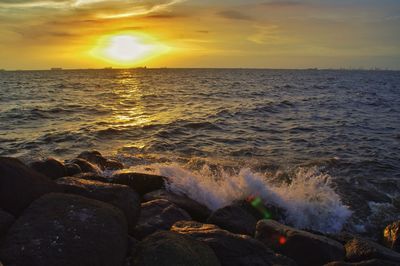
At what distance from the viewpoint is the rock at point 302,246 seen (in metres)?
5.91

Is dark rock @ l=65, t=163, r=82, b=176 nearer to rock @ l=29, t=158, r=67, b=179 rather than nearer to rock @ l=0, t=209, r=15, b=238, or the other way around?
rock @ l=29, t=158, r=67, b=179

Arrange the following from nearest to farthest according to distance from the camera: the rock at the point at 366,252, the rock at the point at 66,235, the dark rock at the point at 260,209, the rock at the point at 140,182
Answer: the rock at the point at 66,235 < the rock at the point at 366,252 < the dark rock at the point at 260,209 < the rock at the point at 140,182

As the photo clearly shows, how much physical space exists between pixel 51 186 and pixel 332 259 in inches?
175

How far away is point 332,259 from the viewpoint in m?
5.92

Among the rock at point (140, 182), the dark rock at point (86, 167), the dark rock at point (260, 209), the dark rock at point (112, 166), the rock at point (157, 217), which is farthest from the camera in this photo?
the dark rock at point (112, 166)

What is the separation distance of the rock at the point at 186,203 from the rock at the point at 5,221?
2.98 meters

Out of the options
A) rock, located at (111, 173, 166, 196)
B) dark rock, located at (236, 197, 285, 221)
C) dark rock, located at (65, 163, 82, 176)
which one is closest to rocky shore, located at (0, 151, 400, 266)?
rock, located at (111, 173, 166, 196)

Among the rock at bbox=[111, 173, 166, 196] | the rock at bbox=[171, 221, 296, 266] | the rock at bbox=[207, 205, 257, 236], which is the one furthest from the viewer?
the rock at bbox=[111, 173, 166, 196]

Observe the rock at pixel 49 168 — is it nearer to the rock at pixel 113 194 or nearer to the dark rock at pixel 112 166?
the rock at pixel 113 194

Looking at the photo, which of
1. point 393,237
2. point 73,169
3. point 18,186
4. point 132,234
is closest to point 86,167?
point 73,169

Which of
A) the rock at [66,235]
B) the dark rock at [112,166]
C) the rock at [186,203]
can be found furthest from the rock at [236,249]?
the dark rock at [112,166]

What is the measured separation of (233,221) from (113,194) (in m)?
2.07

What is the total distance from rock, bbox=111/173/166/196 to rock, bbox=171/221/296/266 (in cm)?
302

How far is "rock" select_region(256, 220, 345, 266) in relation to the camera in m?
5.91
